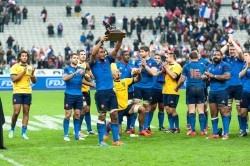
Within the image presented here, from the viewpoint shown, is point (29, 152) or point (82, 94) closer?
point (29, 152)

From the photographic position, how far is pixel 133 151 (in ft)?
51.5

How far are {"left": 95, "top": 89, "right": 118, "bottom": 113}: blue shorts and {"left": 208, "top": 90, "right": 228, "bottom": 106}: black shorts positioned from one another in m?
2.82

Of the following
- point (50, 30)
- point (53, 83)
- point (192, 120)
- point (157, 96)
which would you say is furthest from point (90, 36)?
point (192, 120)

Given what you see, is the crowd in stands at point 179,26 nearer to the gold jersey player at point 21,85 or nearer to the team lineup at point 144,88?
the team lineup at point 144,88

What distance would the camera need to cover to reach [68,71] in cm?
1838

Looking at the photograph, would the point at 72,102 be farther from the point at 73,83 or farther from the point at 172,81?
the point at 172,81

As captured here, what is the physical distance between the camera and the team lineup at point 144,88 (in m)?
16.9

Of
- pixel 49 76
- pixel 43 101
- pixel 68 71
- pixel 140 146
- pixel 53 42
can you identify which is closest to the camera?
pixel 140 146

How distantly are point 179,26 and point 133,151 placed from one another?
40.6m

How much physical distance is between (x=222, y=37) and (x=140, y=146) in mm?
38357

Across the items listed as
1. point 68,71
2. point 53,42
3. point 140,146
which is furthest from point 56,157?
point 53,42

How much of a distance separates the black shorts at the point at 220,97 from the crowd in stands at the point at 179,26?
1213 inches

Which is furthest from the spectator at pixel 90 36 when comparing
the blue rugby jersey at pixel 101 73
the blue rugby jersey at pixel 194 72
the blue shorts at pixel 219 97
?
the blue rugby jersey at pixel 101 73

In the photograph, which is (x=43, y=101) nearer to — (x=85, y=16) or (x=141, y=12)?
(x=85, y=16)
